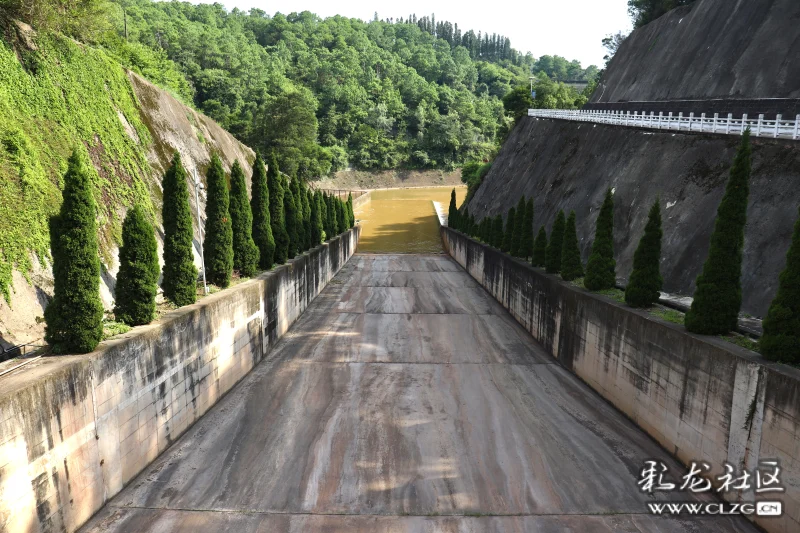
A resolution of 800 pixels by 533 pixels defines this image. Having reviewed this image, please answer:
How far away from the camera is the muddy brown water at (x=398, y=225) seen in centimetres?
5678

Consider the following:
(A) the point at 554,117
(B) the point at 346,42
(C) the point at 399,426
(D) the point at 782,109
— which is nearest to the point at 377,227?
(A) the point at 554,117

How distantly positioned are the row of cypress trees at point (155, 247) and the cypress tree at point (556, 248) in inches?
388

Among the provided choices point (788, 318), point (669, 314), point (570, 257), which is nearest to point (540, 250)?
point (570, 257)

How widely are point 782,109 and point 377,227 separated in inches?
1732

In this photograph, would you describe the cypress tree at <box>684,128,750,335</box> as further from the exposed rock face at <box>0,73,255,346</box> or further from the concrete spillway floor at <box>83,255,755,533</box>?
the exposed rock face at <box>0,73,255,346</box>

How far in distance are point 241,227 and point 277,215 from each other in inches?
175

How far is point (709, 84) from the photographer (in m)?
37.5

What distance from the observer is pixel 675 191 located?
1950 centimetres

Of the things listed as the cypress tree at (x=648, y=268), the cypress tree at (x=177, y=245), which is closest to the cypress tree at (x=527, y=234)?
the cypress tree at (x=648, y=268)

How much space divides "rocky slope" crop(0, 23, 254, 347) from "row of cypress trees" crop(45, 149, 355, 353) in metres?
2.01

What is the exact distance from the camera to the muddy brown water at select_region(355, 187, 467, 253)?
186 ft

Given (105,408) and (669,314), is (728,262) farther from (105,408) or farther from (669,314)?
(105,408)

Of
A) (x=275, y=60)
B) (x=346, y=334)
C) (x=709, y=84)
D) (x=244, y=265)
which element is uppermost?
(x=275, y=60)

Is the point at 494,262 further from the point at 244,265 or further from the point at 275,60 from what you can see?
the point at 275,60
